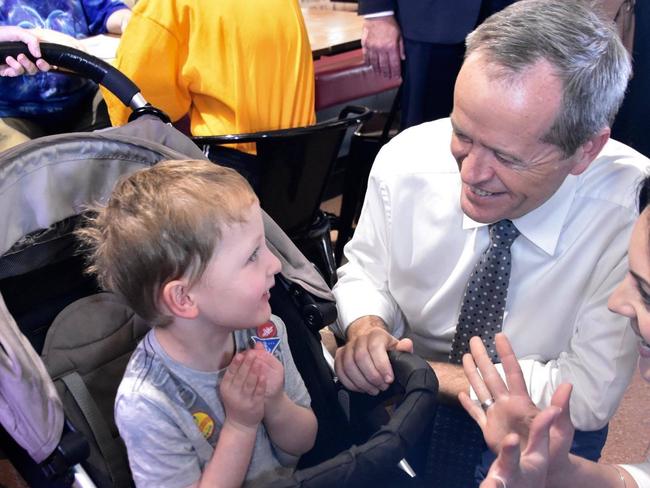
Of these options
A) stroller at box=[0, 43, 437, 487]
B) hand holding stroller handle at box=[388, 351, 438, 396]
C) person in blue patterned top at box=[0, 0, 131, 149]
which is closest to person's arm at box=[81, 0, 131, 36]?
person in blue patterned top at box=[0, 0, 131, 149]

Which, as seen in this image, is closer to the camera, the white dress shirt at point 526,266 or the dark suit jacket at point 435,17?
the white dress shirt at point 526,266

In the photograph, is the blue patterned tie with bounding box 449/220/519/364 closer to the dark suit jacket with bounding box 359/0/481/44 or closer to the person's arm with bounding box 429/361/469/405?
the person's arm with bounding box 429/361/469/405

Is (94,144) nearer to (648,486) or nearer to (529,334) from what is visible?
(529,334)

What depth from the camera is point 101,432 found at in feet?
3.88

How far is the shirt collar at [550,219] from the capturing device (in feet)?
4.39

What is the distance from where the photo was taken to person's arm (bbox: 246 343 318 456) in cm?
115

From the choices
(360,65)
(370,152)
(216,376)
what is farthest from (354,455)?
(360,65)

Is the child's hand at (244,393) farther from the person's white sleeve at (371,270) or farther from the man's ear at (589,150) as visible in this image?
the man's ear at (589,150)

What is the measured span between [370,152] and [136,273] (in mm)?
1696

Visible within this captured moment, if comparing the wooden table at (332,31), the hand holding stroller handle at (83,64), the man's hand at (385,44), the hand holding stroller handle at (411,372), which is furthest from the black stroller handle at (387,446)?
the wooden table at (332,31)

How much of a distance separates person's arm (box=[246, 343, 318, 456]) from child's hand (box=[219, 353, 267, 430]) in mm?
20

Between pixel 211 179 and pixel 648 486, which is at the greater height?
pixel 211 179

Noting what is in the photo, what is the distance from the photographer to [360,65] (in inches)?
110

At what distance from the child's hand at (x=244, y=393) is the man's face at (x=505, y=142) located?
0.49 m
